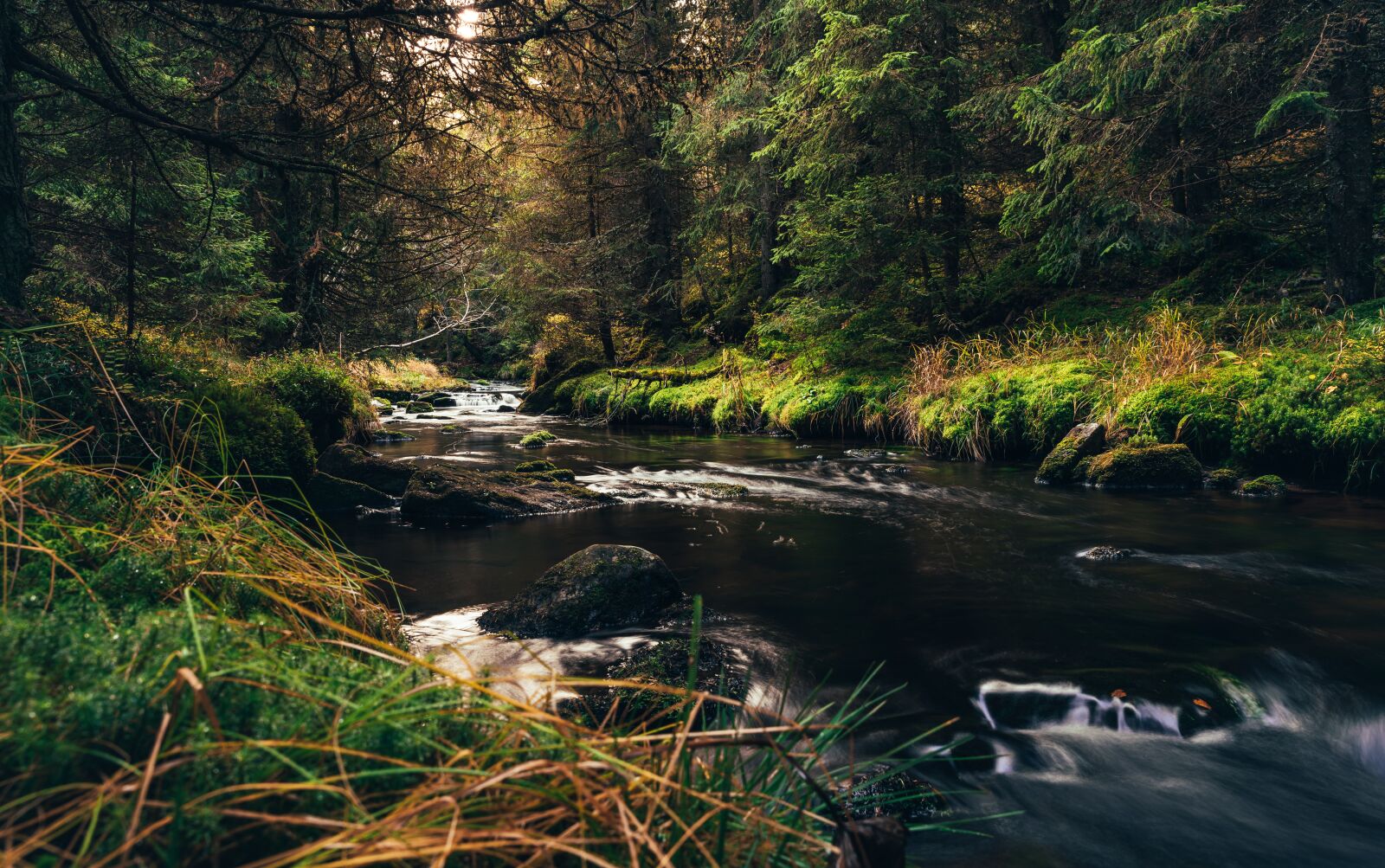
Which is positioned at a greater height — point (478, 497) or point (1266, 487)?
point (1266, 487)

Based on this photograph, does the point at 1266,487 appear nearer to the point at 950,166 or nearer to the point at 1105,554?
the point at 1105,554

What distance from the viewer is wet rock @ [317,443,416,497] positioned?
841 cm

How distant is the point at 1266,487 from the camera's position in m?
7.88

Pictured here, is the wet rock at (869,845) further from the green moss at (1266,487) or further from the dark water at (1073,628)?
the green moss at (1266,487)

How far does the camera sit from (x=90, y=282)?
9844 millimetres

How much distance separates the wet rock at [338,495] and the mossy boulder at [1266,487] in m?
9.88

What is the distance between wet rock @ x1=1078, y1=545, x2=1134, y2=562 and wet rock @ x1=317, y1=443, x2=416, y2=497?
7.23m

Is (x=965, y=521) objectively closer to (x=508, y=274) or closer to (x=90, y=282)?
(x=90, y=282)

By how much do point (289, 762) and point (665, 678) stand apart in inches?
104

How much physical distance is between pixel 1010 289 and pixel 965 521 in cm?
912

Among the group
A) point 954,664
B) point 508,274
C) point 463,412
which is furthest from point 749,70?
point 954,664

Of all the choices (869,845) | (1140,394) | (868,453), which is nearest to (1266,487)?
(1140,394)

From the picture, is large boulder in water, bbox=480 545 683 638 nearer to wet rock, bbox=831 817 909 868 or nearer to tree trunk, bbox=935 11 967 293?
wet rock, bbox=831 817 909 868

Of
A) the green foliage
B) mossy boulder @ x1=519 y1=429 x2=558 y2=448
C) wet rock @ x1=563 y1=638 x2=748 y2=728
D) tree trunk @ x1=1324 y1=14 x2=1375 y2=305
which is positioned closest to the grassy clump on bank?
wet rock @ x1=563 y1=638 x2=748 y2=728
